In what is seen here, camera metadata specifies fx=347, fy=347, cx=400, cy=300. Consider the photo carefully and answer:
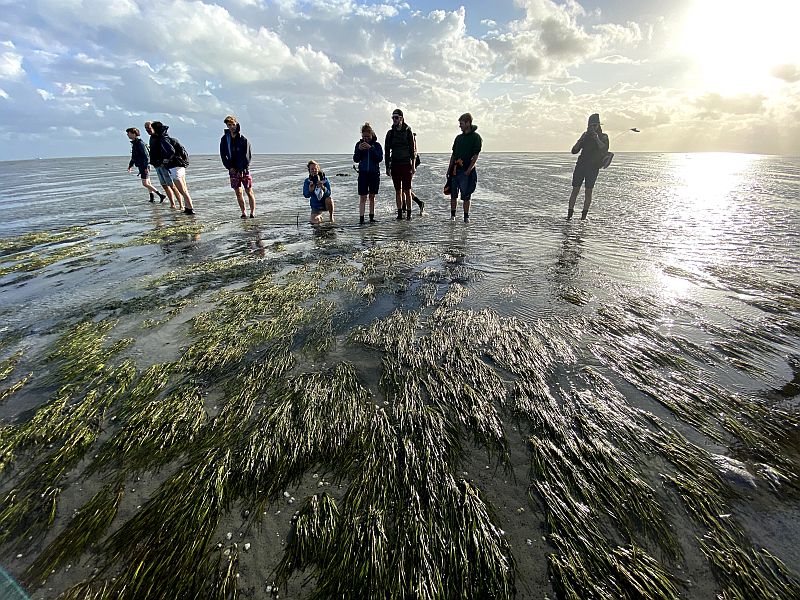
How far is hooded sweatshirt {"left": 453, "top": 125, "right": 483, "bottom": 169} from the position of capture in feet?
28.7

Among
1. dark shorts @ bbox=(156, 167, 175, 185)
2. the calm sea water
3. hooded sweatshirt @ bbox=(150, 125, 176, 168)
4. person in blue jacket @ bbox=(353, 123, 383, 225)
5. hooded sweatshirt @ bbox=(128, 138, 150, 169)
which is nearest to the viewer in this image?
the calm sea water

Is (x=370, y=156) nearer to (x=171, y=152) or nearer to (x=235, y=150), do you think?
(x=235, y=150)

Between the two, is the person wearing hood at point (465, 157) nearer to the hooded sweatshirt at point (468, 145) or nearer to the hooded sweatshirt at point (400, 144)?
the hooded sweatshirt at point (468, 145)

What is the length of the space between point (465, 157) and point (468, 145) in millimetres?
288

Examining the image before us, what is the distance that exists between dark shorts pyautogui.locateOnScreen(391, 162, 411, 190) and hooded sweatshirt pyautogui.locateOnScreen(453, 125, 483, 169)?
1.36m

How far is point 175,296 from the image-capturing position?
482 cm

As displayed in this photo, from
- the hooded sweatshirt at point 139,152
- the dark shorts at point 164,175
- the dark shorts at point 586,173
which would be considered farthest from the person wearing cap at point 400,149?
the hooded sweatshirt at point 139,152

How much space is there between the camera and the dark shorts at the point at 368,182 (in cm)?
949

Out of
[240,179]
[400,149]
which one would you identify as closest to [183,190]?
[240,179]

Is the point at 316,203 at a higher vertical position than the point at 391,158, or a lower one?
lower

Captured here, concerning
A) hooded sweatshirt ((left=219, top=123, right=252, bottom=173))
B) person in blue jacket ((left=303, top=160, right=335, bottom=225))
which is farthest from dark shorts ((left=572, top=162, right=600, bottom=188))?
hooded sweatshirt ((left=219, top=123, right=252, bottom=173))

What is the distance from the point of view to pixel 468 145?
8.80 meters

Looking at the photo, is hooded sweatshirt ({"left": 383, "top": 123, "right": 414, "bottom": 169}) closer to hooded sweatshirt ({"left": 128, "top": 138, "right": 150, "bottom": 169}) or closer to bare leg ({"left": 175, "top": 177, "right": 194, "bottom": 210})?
bare leg ({"left": 175, "top": 177, "right": 194, "bottom": 210})

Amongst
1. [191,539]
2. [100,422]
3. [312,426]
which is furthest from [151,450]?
[312,426]
